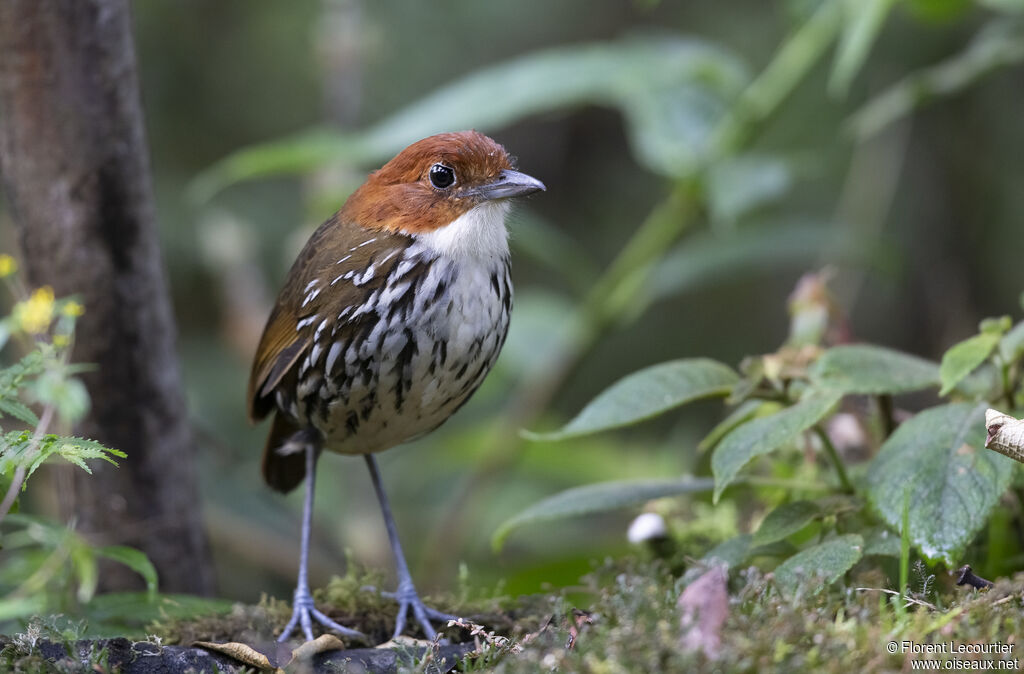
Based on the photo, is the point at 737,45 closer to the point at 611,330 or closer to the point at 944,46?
the point at 944,46

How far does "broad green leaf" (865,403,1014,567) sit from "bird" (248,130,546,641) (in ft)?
3.54

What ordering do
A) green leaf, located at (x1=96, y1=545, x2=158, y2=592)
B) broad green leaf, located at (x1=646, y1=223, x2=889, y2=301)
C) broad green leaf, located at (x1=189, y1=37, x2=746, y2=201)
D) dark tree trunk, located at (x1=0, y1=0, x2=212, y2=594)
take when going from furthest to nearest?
broad green leaf, located at (x1=646, y1=223, x2=889, y2=301)
broad green leaf, located at (x1=189, y1=37, x2=746, y2=201)
dark tree trunk, located at (x1=0, y1=0, x2=212, y2=594)
green leaf, located at (x1=96, y1=545, x2=158, y2=592)

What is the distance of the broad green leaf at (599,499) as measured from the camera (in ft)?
9.94

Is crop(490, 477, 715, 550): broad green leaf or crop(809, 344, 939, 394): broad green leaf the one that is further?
crop(490, 477, 715, 550): broad green leaf

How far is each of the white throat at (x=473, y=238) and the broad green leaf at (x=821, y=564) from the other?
1.13 m

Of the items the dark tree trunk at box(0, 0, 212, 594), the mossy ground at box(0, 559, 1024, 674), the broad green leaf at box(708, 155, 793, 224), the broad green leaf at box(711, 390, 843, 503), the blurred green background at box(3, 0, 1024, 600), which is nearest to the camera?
the mossy ground at box(0, 559, 1024, 674)

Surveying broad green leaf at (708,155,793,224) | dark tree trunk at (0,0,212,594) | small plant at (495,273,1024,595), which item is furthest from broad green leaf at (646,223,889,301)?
dark tree trunk at (0,0,212,594)

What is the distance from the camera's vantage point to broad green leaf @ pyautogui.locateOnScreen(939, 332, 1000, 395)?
259cm

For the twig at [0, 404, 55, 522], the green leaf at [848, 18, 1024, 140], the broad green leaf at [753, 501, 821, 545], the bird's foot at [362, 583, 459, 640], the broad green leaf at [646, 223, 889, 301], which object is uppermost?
the green leaf at [848, 18, 1024, 140]

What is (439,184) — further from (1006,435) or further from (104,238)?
(1006,435)

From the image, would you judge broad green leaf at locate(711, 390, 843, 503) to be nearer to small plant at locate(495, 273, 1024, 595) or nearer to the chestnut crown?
small plant at locate(495, 273, 1024, 595)

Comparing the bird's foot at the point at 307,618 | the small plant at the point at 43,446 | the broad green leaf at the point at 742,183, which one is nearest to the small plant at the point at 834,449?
the bird's foot at the point at 307,618

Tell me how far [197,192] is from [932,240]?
4616 mm

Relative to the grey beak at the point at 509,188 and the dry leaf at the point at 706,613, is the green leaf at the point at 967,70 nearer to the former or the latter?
the grey beak at the point at 509,188
